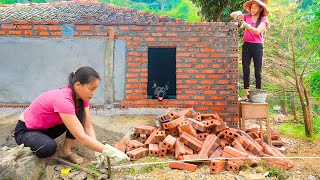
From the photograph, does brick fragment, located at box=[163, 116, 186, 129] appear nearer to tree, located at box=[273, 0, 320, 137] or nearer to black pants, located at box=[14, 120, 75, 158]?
black pants, located at box=[14, 120, 75, 158]

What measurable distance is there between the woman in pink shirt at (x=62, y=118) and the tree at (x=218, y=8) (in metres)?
6.73

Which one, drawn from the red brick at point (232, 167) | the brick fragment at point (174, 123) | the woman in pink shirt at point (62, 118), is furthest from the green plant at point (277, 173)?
the woman in pink shirt at point (62, 118)

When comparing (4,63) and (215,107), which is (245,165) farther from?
(4,63)

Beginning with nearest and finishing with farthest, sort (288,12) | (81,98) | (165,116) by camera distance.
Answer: (81,98) < (165,116) < (288,12)

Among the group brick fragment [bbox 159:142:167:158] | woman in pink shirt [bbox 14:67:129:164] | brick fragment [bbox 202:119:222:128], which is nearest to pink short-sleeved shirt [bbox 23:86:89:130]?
woman in pink shirt [bbox 14:67:129:164]

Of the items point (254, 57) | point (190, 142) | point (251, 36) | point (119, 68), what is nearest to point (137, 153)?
point (190, 142)

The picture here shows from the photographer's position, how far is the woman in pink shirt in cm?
317

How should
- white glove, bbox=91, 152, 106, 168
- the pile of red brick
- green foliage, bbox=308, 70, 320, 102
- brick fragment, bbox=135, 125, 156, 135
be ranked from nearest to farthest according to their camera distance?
1. white glove, bbox=91, 152, 106, 168
2. the pile of red brick
3. brick fragment, bbox=135, 125, 156, 135
4. green foliage, bbox=308, 70, 320, 102

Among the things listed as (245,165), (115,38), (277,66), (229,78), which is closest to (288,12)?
(277,66)

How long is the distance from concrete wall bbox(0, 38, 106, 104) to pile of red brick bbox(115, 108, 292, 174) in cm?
159

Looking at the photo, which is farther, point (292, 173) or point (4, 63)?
point (4, 63)

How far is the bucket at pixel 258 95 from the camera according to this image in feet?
16.5

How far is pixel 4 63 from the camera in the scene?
583 centimetres

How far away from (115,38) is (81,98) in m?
2.65
